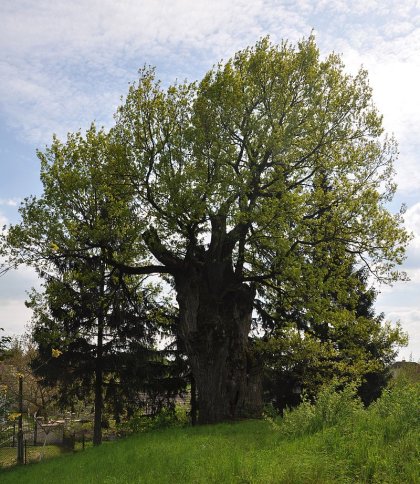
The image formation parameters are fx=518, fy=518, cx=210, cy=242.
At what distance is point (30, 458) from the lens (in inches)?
1145

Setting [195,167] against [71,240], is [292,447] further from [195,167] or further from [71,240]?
[71,240]

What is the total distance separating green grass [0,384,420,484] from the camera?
287 inches

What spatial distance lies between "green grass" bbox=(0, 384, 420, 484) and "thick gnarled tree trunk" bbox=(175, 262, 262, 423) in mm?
5303

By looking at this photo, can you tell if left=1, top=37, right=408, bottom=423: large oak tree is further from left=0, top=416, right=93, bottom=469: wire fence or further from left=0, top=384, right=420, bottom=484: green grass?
left=0, top=416, right=93, bottom=469: wire fence

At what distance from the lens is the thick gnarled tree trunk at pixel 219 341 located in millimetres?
18469

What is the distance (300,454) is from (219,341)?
10190 millimetres

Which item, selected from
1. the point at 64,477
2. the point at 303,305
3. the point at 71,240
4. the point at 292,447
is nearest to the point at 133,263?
the point at 71,240

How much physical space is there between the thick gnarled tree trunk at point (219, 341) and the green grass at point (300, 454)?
530 centimetres

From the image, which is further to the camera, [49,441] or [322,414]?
[49,441]

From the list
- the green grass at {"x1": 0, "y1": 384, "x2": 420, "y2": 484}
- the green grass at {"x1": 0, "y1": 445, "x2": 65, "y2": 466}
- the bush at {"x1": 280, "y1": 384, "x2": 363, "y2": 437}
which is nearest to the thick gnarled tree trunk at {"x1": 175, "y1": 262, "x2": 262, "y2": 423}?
the green grass at {"x1": 0, "y1": 384, "x2": 420, "y2": 484}

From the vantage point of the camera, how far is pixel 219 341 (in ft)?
61.1

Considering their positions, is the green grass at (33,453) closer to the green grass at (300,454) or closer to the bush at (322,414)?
the green grass at (300,454)

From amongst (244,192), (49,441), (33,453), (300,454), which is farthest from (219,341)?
(49,441)

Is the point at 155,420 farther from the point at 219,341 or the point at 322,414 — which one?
the point at 322,414
